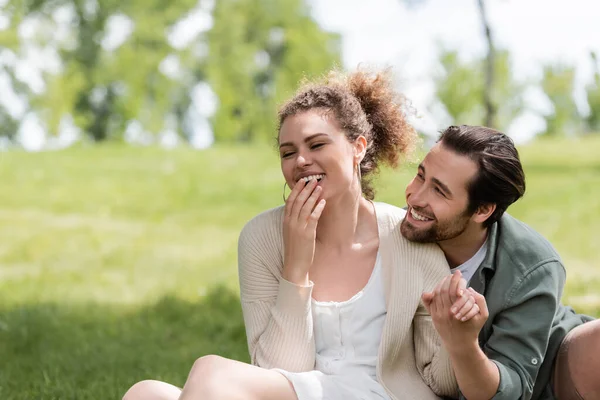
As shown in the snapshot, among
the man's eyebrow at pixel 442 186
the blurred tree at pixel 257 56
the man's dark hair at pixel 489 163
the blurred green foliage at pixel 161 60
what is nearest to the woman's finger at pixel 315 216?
the man's eyebrow at pixel 442 186

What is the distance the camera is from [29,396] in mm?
4523

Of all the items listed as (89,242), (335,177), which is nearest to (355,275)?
(335,177)

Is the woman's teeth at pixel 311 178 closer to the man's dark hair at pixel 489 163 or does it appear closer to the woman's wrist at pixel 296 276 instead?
the woman's wrist at pixel 296 276

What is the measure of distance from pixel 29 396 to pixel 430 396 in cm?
253

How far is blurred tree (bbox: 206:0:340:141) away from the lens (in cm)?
3102

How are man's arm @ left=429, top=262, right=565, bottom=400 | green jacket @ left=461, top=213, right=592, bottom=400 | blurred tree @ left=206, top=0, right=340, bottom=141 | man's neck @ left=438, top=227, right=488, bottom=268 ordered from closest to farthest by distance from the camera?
1. man's arm @ left=429, top=262, right=565, bottom=400
2. green jacket @ left=461, top=213, right=592, bottom=400
3. man's neck @ left=438, top=227, right=488, bottom=268
4. blurred tree @ left=206, top=0, right=340, bottom=141

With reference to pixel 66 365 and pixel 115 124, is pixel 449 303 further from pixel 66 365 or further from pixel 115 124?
pixel 115 124

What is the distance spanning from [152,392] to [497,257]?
152 cm

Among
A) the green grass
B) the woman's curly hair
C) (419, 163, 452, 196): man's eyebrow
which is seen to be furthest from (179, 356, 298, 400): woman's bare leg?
the green grass

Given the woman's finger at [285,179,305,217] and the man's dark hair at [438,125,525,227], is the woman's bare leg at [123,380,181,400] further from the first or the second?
the man's dark hair at [438,125,525,227]

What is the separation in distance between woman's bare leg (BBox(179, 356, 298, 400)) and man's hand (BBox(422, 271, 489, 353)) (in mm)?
654

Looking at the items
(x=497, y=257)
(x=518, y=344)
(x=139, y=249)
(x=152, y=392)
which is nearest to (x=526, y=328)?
Answer: (x=518, y=344)

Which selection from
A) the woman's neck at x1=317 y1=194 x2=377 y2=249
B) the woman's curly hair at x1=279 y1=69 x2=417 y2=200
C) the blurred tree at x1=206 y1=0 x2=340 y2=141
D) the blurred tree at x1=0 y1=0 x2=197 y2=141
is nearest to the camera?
the woman's neck at x1=317 y1=194 x2=377 y2=249

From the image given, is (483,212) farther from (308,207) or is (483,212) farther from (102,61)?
(102,61)
